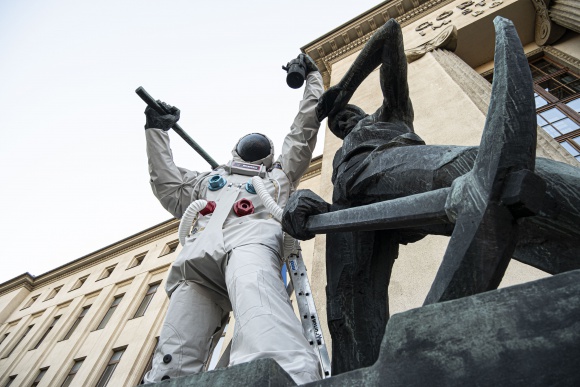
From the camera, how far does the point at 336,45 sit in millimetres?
9875

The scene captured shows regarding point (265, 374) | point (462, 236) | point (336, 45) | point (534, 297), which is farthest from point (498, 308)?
point (336, 45)

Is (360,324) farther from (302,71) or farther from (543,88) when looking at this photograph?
(543,88)

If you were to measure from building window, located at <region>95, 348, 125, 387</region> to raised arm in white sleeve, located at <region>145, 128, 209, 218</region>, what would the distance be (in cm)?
1131

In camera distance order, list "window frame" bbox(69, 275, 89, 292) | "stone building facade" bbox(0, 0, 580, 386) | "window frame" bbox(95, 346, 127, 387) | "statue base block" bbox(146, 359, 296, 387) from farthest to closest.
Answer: "window frame" bbox(69, 275, 89, 292) → "window frame" bbox(95, 346, 127, 387) → "stone building facade" bbox(0, 0, 580, 386) → "statue base block" bbox(146, 359, 296, 387)

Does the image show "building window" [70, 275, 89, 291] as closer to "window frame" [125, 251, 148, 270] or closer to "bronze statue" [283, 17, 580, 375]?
"window frame" [125, 251, 148, 270]

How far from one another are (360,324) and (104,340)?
46.3ft

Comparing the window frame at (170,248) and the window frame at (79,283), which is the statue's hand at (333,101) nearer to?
the window frame at (170,248)

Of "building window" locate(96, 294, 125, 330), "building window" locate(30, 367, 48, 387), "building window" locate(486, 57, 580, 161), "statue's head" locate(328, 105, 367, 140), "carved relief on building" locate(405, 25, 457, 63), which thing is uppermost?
"statue's head" locate(328, 105, 367, 140)

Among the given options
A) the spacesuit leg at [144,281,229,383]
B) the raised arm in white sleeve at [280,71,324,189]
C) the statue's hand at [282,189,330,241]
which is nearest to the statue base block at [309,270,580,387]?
the statue's hand at [282,189,330,241]

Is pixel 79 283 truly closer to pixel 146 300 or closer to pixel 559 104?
pixel 146 300

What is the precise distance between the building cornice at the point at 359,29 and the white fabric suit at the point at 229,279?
7553 millimetres

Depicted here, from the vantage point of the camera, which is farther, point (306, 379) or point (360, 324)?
point (360, 324)

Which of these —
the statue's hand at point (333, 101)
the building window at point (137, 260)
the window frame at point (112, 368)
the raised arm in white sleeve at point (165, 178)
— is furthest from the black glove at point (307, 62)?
the building window at point (137, 260)

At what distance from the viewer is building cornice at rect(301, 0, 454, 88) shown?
29.9 feet
